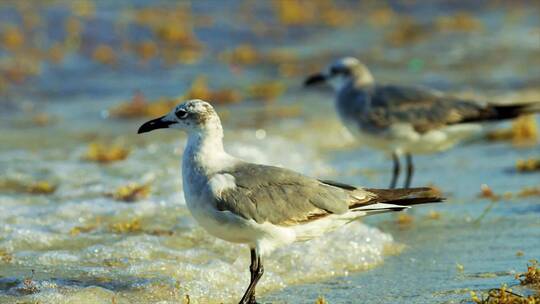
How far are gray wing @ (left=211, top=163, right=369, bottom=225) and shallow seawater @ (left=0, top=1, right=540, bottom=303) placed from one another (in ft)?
1.93

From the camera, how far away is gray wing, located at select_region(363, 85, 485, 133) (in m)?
9.02

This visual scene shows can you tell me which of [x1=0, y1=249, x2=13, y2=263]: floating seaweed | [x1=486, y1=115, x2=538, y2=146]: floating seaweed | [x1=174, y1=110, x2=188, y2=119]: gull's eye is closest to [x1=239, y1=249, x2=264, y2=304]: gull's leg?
[x1=174, y1=110, x2=188, y2=119]: gull's eye

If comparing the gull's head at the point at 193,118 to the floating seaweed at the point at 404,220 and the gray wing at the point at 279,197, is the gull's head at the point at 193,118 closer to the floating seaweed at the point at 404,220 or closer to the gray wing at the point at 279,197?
the gray wing at the point at 279,197

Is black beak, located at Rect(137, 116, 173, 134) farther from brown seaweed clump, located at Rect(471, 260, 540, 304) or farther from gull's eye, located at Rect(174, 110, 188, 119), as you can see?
brown seaweed clump, located at Rect(471, 260, 540, 304)

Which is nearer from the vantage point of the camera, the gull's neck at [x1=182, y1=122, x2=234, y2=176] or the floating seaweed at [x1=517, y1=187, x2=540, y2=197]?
the gull's neck at [x1=182, y1=122, x2=234, y2=176]

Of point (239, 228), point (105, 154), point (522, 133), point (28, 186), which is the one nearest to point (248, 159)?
point (105, 154)

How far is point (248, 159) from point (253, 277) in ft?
14.9

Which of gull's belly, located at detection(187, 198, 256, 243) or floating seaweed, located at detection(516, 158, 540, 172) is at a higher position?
floating seaweed, located at detection(516, 158, 540, 172)

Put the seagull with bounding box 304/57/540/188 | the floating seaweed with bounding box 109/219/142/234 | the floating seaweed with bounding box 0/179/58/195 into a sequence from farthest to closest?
the seagull with bounding box 304/57/540/188 → the floating seaweed with bounding box 0/179/58/195 → the floating seaweed with bounding box 109/219/142/234

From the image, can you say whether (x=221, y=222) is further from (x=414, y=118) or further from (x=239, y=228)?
(x=414, y=118)

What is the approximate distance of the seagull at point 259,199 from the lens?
5375mm

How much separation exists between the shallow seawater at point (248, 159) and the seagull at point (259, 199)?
50cm

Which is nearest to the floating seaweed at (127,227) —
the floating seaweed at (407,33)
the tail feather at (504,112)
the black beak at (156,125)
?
the black beak at (156,125)

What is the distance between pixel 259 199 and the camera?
17.9 feet
